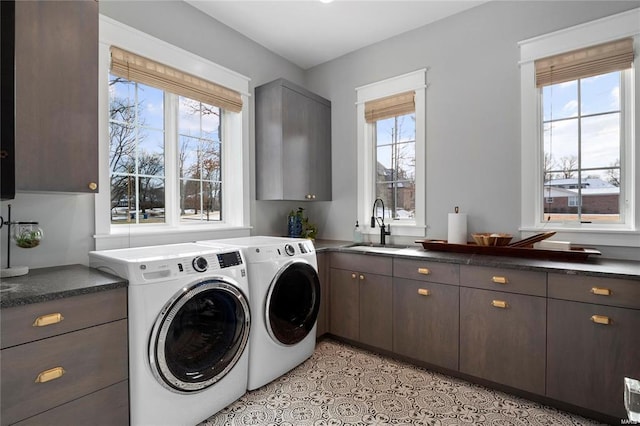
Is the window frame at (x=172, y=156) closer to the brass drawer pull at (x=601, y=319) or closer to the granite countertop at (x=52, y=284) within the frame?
the granite countertop at (x=52, y=284)

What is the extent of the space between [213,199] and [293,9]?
5.82 ft

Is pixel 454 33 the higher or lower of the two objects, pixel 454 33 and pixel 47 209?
the higher

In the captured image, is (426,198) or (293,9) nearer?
(293,9)

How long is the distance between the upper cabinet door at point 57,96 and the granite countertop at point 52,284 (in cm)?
46

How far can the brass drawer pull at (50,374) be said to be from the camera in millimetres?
1368

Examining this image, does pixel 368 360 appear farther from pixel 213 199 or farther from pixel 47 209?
pixel 47 209

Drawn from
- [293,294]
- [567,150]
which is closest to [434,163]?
[567,150]

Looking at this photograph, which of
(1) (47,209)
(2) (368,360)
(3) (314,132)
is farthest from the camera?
(3) (314,132)

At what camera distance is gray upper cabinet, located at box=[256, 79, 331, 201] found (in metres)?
3.12

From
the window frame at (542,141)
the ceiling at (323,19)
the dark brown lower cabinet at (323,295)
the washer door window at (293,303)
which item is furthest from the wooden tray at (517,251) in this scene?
the ceiling at (323,19)

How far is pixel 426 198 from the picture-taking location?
3.04 m

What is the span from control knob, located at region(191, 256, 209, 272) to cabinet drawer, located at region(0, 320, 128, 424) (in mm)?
423

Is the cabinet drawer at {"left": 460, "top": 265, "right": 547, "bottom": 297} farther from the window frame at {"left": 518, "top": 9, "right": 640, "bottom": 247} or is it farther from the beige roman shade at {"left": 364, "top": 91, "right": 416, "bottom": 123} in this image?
the beige roman shade at {"left": 364, "top": 91, "right": 416, "bottom": 123}

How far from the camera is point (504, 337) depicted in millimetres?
2102
